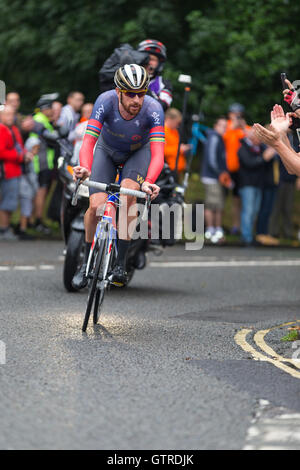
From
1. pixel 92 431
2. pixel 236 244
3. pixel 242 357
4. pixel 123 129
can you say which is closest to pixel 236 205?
pixel 236 244

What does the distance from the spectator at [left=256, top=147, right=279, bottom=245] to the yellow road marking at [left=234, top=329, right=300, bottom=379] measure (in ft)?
34.4

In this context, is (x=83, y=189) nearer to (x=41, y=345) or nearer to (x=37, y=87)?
(x=41, y=345)

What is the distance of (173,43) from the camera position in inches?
1096

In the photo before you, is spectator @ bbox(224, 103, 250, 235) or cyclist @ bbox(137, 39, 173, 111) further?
spectator @ bbox(224, 103, 250, 235)

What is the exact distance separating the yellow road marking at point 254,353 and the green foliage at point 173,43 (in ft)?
52.2

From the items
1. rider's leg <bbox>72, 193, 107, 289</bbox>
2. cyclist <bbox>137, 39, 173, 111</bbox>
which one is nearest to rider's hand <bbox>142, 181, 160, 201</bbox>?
rider's leg <bbox>72, 193, 107, 289</bbox>

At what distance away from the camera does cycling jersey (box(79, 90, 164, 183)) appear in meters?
9.35

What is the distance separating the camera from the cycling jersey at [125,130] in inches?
368

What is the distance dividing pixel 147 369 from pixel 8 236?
1079cm

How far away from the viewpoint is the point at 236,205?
2042 cm

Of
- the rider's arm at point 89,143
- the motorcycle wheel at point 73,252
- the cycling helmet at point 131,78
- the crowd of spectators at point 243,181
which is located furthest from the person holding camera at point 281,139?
the crowd of spectators at point 243,181

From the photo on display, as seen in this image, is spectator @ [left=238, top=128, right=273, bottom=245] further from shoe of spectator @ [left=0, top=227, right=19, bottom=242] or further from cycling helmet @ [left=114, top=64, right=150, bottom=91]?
cycling helmet @ [left=114, top=64, right=150, bottom=91]

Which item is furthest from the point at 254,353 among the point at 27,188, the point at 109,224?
the point at 27,188

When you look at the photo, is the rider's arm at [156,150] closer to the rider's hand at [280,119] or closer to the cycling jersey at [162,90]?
the rider's hand at [280,119]
